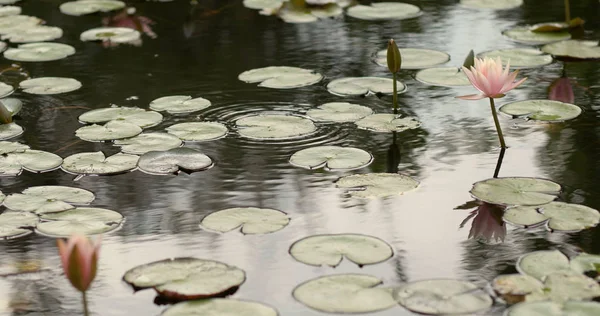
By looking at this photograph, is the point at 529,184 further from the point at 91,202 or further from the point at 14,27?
the point at 14,27

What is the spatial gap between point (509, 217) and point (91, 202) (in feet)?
3.17

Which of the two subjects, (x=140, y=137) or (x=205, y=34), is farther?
(x=205, y=34)

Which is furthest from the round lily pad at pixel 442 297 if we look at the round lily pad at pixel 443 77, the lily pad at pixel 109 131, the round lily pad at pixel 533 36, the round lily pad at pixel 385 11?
the round lily pad at pixel 385 11

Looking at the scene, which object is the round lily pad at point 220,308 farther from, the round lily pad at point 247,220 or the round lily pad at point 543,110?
the round lily pad at point 543,110

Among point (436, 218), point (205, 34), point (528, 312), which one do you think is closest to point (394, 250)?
point (436, 218)

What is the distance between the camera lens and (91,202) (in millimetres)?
2279

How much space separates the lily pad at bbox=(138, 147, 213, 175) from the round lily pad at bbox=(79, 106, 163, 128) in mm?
249

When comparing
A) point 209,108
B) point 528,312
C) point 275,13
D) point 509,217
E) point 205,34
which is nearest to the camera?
point 528,312

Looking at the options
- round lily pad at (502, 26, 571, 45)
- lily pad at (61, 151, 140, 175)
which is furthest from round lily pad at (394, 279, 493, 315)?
round lily pad at (502, 26, 571, 45)

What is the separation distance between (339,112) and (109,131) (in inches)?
25.9

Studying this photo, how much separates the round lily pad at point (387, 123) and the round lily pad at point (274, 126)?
0.15 meters

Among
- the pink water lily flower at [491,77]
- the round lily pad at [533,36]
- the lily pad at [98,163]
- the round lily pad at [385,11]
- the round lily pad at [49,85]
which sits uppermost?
the pink water lily flower at [491,77]

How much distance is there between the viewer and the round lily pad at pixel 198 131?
266cm

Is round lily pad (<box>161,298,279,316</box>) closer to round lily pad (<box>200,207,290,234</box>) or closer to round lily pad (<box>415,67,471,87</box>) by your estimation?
round lily pad (<box>200,207,290,234</box>)
